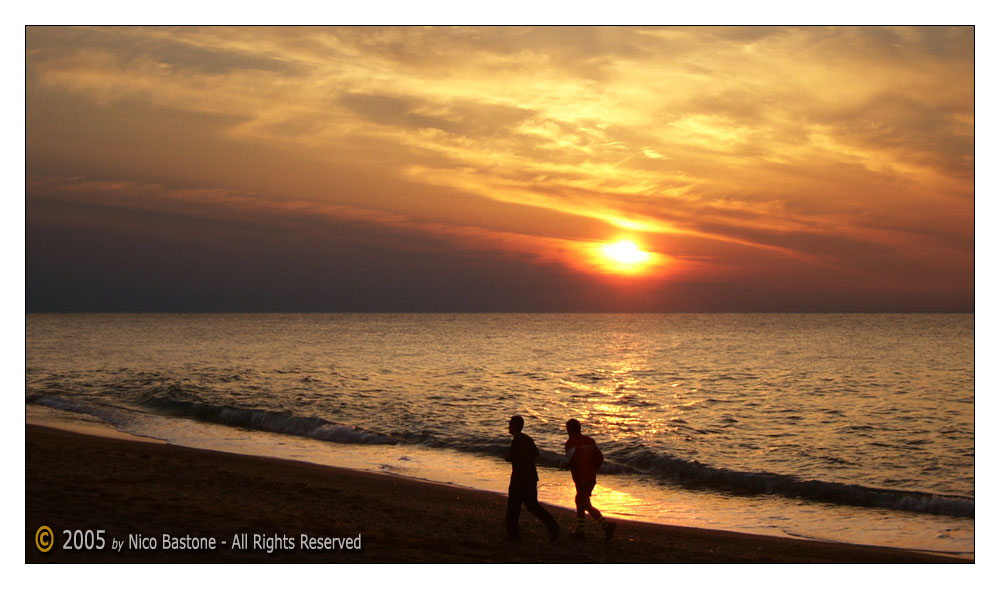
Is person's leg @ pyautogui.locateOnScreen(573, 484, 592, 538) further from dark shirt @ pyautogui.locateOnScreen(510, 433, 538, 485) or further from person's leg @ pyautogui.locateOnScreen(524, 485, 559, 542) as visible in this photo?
dark shirt @ pyautogui.locateOnScreen(510, 433, 538, 485)

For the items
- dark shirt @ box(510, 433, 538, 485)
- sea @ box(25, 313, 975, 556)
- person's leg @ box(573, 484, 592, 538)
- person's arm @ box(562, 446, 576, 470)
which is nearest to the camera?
dark shirt @ box(510, 433, 538, 485)

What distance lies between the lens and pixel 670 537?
1309cm

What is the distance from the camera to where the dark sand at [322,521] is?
410 inches

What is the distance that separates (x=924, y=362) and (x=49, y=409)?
72.2m

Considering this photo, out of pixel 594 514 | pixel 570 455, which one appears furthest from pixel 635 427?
pixel 570 455

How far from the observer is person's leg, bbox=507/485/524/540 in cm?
1115

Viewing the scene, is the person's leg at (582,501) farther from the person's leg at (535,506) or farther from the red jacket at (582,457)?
the person's leg at (535,506)

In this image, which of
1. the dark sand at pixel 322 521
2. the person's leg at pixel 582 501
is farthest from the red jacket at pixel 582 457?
the dark sand at pixel 322 521

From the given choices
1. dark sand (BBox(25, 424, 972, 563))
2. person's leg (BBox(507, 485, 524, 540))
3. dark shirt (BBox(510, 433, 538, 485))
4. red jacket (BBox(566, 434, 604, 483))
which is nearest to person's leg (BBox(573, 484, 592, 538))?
red jacket (BBox(566, 434, 604, 483))

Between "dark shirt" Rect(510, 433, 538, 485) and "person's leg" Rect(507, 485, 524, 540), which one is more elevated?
"dark shirt" Rect(510, 433, 538, 485)

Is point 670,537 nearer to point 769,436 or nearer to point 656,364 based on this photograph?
point 769,436

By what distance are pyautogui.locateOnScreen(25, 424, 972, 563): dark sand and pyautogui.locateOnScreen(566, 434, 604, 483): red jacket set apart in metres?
1.12
